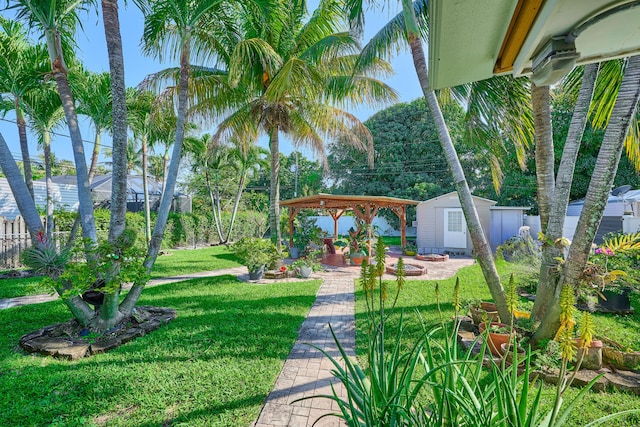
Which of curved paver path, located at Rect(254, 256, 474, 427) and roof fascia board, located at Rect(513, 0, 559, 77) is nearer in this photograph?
roof fascia board, located at Rect(513, 0, 559, 77)

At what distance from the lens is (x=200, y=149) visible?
51.3 feet

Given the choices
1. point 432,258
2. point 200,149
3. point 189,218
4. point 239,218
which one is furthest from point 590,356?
point 239,218

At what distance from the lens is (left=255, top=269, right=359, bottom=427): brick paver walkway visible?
8.64 ft

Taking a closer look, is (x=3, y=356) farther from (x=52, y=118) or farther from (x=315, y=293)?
(x=52, y=118)

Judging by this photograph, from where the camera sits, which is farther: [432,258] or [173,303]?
[432,258]

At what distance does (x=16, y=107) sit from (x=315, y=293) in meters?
9.14

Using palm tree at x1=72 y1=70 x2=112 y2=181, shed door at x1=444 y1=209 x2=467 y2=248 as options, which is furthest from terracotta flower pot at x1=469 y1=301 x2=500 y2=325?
palm tree at x1=72 y1=70 x2=112 y2=181

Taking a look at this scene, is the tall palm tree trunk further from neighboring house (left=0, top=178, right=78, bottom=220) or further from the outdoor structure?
the outdoor structure

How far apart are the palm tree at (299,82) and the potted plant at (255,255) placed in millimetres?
751

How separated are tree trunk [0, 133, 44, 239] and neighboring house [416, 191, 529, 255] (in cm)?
1410

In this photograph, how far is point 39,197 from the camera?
42.3 feet

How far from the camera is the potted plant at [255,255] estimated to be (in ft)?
28.3

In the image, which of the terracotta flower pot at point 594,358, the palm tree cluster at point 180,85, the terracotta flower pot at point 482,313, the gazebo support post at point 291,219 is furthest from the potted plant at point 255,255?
the terracotta flower pot at point 594,358

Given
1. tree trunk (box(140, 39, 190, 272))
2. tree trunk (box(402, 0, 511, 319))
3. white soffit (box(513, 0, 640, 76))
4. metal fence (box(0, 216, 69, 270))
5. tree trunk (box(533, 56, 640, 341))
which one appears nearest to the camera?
white soffit (box(513, 0, 640, 76))
